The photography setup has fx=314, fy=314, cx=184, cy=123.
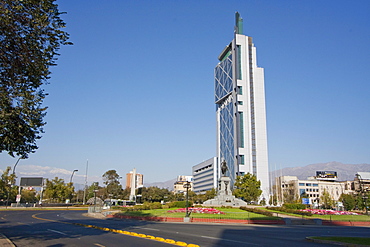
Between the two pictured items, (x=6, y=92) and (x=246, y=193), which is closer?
(x=6, y=92)

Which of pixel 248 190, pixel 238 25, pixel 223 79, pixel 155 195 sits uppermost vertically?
pixel 238 25

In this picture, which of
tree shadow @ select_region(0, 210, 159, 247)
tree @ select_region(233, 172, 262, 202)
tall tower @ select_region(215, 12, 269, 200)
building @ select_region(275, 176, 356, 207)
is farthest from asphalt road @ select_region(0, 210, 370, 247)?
building @ select_region(275, 176, 356, 207)

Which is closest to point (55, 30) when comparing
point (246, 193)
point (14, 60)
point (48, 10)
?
point (48, 10)

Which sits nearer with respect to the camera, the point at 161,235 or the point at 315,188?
the point at 161,235

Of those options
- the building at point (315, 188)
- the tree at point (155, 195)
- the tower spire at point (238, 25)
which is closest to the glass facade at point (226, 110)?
the tower spire at point (238, 25)

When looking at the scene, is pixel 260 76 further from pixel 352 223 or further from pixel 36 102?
pixel 36 102

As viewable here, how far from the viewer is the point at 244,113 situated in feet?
479

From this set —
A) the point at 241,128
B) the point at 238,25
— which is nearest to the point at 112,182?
the point at 241,128

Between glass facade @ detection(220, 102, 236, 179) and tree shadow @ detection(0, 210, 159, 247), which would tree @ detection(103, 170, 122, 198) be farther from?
tree shadow @ detection(0, 210, 159, 247)

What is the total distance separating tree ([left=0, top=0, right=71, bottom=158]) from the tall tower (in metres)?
127

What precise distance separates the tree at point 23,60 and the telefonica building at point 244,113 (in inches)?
4967

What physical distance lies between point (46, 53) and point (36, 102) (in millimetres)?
2621

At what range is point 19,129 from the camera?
1556 centimetres

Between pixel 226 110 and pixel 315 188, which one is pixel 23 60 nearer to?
pixel 226 110
